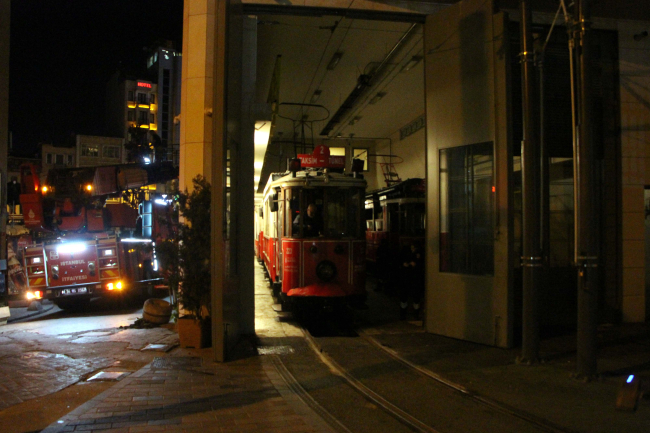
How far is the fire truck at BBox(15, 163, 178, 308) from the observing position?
39.5ft

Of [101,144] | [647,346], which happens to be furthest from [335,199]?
[101,144]

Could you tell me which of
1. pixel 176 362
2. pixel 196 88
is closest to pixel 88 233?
pixel 196 88

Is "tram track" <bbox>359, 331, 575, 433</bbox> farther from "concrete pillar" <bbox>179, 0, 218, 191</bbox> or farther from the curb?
the curb

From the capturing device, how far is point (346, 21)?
11805 millimetres

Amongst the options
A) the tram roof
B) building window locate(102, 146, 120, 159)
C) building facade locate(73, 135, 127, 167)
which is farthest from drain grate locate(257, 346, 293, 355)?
building window locate(102, 146, 120, 159)

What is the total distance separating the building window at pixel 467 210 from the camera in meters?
8.47

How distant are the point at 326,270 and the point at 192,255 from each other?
10.1 feet

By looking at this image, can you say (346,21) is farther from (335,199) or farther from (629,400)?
(629,400)

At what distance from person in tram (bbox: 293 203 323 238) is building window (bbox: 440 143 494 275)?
2564 mm

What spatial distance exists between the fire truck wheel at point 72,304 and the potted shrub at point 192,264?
18.8 feet

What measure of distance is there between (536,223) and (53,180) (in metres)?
13.0

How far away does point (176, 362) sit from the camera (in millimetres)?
7043

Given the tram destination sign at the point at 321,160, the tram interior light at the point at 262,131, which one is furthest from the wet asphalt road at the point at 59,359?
the tram destination sign at the point at 321,160

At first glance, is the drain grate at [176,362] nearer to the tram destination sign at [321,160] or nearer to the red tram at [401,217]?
the tram destination sign at [321,160]
